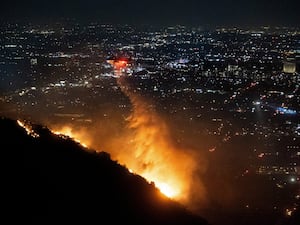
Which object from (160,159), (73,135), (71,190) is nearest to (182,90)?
(73,135)

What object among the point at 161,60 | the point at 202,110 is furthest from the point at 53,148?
the point at 161,60

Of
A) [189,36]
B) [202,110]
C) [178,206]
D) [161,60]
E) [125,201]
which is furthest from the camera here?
[189,36]

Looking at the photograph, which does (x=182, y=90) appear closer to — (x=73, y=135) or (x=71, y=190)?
(x=73, y=135)

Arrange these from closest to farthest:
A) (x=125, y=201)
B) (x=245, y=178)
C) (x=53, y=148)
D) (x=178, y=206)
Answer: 1. (x=125, y=201)
2. (x=178, y=206)
3. (x=53, y=148)
4. (x=245, y=178)

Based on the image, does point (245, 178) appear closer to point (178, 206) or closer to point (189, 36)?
point (178, 206)

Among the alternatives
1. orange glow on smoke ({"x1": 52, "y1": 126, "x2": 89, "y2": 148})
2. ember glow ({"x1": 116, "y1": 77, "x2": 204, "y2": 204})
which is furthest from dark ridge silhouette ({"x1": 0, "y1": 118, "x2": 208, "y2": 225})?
orange glow on smoke ({"x1": 52, "y1": 126, "x2": 89, "y2": 148})

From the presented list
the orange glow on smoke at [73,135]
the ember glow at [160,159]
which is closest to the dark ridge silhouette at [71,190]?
the ember glow at [160,159]

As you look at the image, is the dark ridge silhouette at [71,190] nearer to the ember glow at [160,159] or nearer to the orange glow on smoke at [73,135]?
the ember glow at [160,159]
